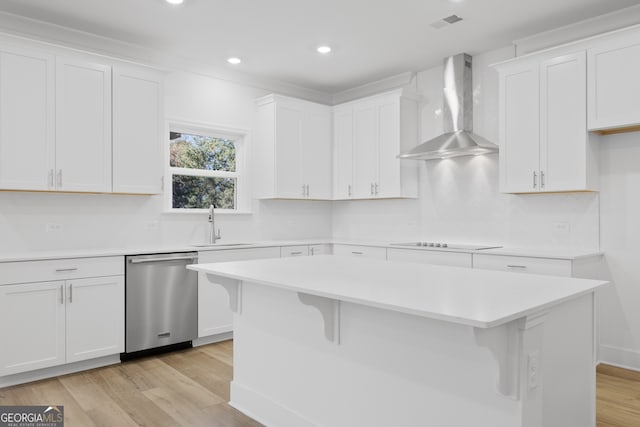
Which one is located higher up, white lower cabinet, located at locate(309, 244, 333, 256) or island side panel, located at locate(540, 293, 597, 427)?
white lower cabinet, located at locate(309, 244, 333, 256)

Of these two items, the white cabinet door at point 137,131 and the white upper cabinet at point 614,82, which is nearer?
the white upper cabinet at point 614,82

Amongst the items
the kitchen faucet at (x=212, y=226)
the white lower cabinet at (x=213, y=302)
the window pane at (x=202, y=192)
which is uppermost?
the window pane at (x=202, y=192)

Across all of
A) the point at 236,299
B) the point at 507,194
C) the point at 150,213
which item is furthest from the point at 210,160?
the point at 507,194

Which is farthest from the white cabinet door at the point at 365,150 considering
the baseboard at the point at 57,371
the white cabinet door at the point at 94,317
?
the baseboard at the point at 57,371

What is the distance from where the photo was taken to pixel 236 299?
2.77 meters

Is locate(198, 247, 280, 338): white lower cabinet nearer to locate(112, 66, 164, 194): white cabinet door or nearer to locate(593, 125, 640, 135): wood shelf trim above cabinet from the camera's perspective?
locate(112, 66, 164, 194): white cabinet door

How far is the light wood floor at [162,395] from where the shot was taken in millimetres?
2607

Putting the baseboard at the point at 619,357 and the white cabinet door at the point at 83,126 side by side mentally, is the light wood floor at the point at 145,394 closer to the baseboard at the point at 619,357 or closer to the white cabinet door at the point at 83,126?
the white cabinet door at the point at 83,126

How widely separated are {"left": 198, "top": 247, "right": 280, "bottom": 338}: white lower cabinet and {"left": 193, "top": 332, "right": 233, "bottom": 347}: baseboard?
0.07 meters

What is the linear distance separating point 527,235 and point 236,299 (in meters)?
2.78

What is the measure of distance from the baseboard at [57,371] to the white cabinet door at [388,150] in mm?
3073

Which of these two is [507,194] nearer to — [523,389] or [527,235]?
[527,235]

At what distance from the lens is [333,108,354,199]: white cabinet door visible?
17.5 feet

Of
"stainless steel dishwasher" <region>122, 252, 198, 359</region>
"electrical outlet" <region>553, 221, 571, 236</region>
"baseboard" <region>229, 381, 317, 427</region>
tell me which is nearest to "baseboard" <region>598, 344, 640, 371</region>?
"electrical outlet" <region>553, 221, 571, 236</region>
